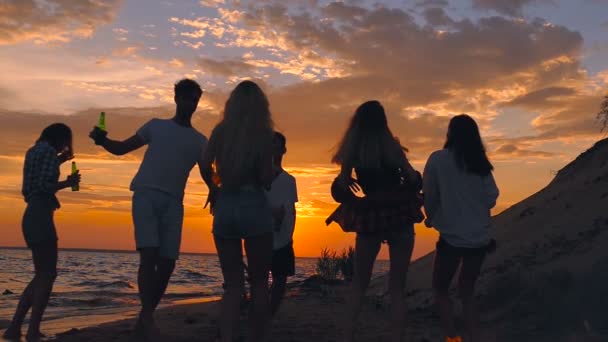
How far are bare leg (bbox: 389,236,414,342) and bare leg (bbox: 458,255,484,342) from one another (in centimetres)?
49

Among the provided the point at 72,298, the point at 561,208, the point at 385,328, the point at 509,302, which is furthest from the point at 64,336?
the point at 72,298

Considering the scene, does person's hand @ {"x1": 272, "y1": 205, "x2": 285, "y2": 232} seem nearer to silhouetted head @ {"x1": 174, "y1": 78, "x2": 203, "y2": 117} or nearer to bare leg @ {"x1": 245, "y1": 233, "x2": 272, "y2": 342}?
bare leg @ {"x1": 245, "y1": 233, "x2": 272, "y2": 342}

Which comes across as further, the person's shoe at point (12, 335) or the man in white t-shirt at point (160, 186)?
the person's shoe at point (12, 335)

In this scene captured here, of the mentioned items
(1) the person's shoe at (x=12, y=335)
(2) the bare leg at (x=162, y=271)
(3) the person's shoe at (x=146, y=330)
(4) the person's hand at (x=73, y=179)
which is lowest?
(1) the person's shoe at (x=12, y=335)

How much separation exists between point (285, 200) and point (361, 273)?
1.16 meters

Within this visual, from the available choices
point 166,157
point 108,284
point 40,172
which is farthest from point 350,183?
point 108,284

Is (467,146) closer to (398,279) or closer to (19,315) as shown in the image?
(398,279)

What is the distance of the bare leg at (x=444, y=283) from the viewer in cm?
497

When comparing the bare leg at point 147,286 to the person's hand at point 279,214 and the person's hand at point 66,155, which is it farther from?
the person's hand at point 66,155

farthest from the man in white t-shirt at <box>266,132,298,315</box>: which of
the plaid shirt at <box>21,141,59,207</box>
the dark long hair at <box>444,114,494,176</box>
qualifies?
the plaid shirt at <box>21,141,59,207</box>

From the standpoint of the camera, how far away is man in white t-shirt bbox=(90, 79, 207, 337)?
5.14 metres

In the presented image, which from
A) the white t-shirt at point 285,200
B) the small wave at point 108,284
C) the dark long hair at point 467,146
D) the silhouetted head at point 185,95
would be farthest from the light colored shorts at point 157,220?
the small wave at point 108,284

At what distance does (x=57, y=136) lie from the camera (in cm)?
592

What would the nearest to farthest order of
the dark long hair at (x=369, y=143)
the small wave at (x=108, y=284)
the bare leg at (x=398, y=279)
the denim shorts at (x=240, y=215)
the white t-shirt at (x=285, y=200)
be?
the denim shorts at (x=240, y=215) < the bare leg at (x=398, y=279) < the dark long hair at (x=369, y=143) < the white t-shirt at (x=285, y=200) < the small wave at (x=108, y=284)
